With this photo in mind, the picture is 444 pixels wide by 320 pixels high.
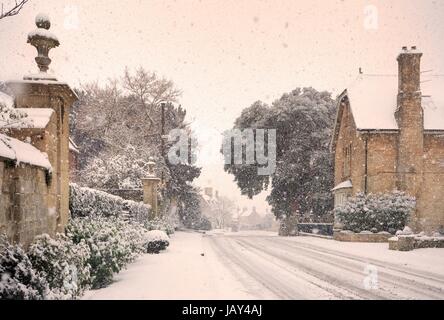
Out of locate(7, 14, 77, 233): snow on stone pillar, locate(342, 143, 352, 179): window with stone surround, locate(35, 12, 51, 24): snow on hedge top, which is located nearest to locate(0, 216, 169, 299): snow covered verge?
locate(7, 14, 77, 233): snow on stone pillar

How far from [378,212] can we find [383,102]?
8.32 meters

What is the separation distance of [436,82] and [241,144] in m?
16.7

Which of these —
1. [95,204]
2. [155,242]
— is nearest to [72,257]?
[95,204]

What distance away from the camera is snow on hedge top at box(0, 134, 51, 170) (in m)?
6.43

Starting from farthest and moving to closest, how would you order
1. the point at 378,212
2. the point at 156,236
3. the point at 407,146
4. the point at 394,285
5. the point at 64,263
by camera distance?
the point at 407,146 → the point at 378,212 → the point at 156,236 → the point at 394,285 → the point at 64,263

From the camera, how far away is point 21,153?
23.1 feet

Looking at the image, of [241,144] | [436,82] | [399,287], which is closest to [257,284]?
[399,287]

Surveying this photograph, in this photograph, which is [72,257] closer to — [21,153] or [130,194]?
[21,153]

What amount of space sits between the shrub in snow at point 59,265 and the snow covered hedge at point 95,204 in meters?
2.98

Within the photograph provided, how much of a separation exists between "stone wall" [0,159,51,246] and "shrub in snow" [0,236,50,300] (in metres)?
0.39

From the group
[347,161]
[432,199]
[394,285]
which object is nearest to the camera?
[394,285]

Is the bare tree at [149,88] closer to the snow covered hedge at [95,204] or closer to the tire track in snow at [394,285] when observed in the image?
the snow covered hedge at [95,204]

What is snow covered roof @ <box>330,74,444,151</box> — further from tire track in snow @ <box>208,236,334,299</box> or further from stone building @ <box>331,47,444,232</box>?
tire track in snow @ <box>208,236,334,299</box>
